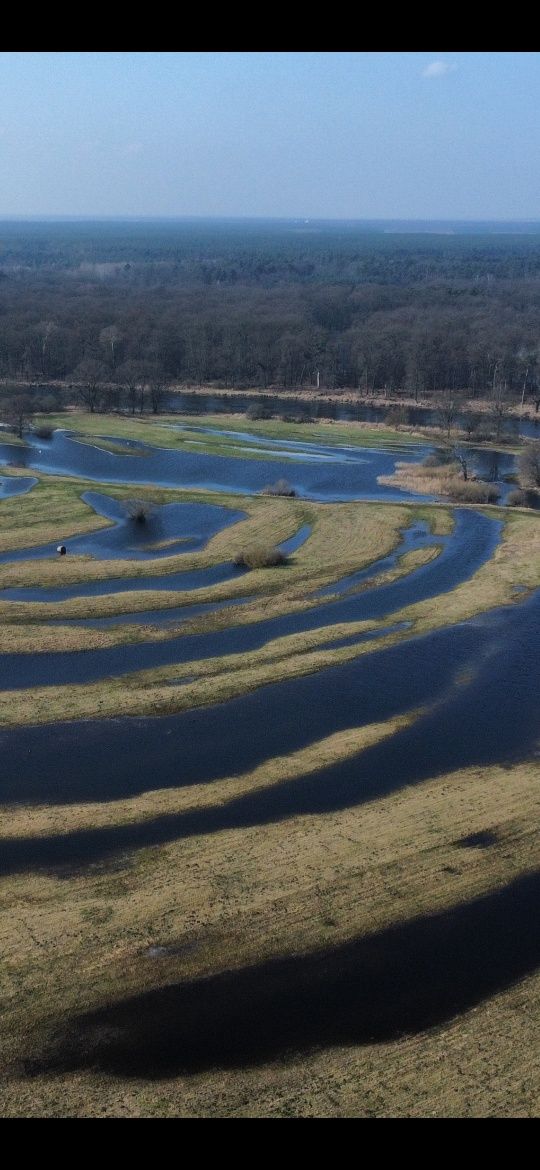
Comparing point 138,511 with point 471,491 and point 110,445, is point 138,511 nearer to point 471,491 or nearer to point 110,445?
point 471,491

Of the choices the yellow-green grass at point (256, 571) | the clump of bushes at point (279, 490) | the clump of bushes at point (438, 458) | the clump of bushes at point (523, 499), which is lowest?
the yellow-green grass at point (256, 571)

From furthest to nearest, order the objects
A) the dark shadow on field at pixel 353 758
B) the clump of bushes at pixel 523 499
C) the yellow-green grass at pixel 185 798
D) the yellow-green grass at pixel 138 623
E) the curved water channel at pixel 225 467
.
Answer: the curved water channel at pixel 225 467 → the clump of bushes at pixel 523 499 → the yellow-green grass at pixel 138 623 → the yellow-green grass at pixel 185 798 → the dark shadow on field at pixel 353 758

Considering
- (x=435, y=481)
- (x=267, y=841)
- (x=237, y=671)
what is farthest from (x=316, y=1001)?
(x=435, y=481)

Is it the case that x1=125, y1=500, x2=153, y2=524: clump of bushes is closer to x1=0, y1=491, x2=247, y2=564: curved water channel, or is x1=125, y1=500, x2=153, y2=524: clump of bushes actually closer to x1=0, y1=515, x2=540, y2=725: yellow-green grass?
x1=0, y1=491, x2=247, y2=564: curved water channel

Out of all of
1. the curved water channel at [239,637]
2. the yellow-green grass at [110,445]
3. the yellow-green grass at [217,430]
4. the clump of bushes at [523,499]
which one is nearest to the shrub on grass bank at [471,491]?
the clump of bushes at [523,499]

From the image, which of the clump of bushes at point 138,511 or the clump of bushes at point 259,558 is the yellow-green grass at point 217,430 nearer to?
the clump of bushes at point 138,511

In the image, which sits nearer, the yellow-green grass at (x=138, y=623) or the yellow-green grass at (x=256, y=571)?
the yellow-green grass at (x=138, y=623)

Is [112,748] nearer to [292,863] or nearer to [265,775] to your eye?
[265,775]
